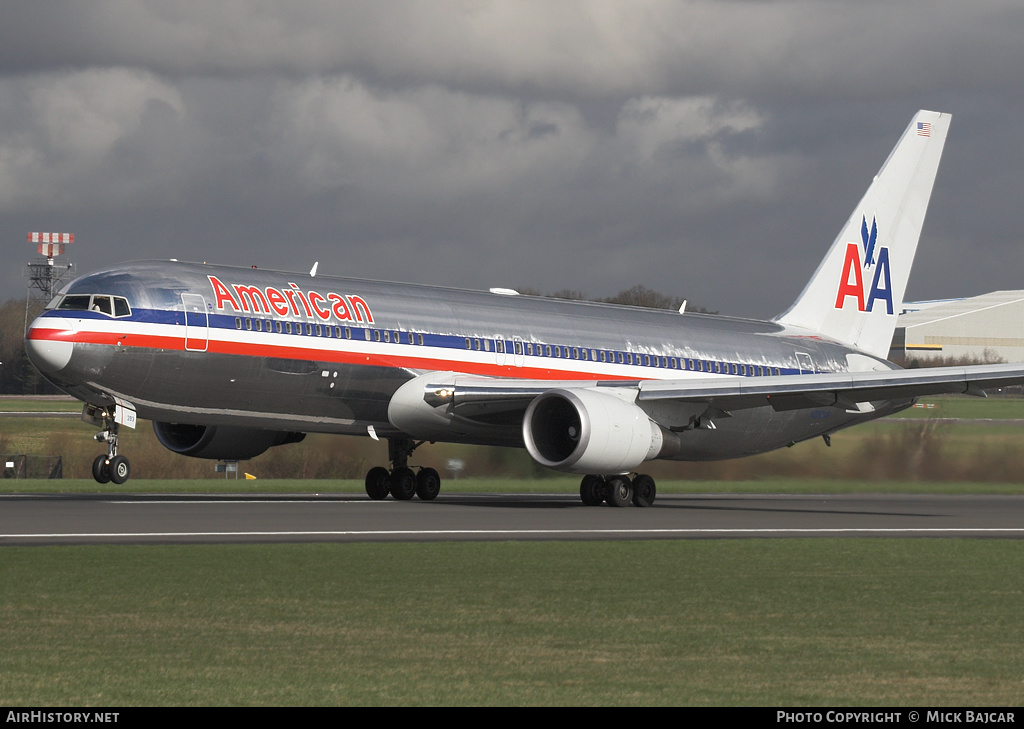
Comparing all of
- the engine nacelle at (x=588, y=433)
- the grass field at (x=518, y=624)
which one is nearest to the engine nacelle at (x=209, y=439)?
the engine nacelle at (x=588, y=433)

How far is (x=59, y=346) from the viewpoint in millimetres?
28188

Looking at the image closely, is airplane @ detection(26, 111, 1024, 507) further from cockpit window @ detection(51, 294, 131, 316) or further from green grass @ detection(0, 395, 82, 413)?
green grass @ detection(0, 395, 82, 413)

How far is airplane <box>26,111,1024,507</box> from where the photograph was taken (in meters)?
29.0

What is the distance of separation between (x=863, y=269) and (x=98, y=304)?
74.0 ft

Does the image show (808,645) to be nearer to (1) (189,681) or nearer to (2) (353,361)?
(1) (189,681)

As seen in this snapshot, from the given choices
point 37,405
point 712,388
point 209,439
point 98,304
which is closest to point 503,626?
point 98,304

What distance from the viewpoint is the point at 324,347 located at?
102 ft

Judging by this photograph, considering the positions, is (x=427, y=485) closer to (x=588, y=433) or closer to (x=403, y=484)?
(x=403, y=484)

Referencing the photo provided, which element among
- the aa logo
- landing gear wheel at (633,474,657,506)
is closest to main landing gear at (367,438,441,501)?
landing gear wheel at (633,474,657,506)

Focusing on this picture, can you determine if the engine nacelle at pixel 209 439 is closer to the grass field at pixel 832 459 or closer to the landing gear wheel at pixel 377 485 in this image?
the landing gear wheel at pixel 377 485

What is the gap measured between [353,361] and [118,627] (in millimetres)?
18789

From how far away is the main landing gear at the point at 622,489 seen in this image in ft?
107

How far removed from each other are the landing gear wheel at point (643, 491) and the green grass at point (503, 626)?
42.5 ft

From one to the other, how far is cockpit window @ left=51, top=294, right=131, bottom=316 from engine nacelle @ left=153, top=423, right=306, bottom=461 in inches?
206
